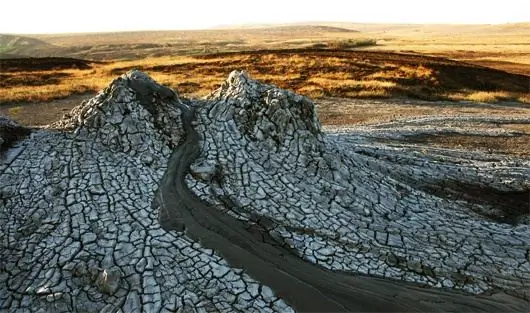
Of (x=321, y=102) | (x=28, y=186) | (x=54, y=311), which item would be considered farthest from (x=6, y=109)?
(x=54, y=311)

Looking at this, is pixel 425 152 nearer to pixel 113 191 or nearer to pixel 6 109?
pixel 113 191

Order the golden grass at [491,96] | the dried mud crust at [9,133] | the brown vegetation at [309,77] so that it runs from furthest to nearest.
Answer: the brown vegetation at [309,77], the golden grass at [491,96], the dried mud crust at [9,133]

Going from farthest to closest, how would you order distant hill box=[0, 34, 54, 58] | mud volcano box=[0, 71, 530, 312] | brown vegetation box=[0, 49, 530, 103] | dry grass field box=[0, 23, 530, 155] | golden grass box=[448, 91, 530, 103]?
distant hill box=[0, 34, 54, 58], brown vegetation box=[0, 49, 530, 103], golden grass box=[448, 91, 530, 103], dry grass field box=[0, 23, 530, 155], mud volcano box=[0, 71, 530, 312]

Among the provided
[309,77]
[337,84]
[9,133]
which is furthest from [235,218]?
[309,77]

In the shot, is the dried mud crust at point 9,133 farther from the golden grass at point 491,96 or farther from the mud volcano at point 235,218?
the golden grass at point 491,96

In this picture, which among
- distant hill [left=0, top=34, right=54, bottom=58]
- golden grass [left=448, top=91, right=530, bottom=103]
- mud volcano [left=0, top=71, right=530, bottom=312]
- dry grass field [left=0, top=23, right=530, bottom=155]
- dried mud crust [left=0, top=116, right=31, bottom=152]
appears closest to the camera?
mud volcano [left=0, top=71, right=530, bottom=312]

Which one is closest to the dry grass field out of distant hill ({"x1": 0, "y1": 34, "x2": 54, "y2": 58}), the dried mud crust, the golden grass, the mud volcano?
the golden grass

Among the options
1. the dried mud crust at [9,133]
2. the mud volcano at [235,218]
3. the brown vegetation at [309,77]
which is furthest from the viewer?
the brown vegetation at [309,77]

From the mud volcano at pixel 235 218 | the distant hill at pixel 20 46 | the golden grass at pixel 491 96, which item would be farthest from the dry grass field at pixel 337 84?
the distant hill at pixel 20 46

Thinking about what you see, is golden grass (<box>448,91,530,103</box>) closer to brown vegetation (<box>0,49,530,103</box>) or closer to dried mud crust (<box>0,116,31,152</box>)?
brown vegetation (<box>0,49,530,103</box>)
